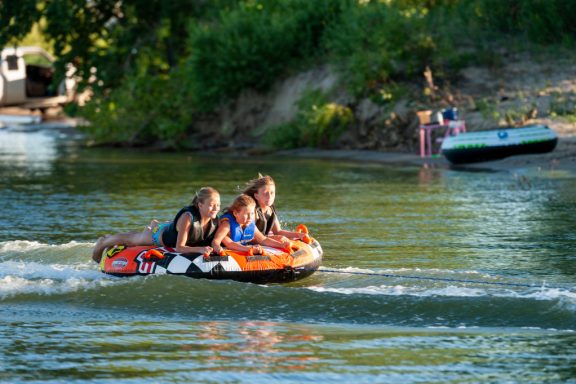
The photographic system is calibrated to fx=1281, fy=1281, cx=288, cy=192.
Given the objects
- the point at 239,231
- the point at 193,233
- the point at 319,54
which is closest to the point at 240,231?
the point at 239,231

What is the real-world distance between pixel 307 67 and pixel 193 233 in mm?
27700

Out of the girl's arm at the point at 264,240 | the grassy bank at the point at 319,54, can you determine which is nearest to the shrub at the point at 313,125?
the grassy bank at the point at 319,54

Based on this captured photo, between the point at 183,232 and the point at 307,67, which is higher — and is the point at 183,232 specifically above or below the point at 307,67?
below

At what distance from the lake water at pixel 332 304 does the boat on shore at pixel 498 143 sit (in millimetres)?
6772

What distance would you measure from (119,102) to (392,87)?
10433 millimetres

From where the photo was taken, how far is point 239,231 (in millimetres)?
14062

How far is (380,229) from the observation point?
1898 cm

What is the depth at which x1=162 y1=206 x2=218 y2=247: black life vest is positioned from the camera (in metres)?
13.9

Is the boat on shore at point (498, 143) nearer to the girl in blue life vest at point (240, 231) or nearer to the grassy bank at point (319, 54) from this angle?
the grassy bank at point (319, 54)

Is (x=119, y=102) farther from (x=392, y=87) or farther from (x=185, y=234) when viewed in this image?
(x=185, y=234)

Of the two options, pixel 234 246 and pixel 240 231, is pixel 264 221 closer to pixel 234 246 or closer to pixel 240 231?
pixel 240 231

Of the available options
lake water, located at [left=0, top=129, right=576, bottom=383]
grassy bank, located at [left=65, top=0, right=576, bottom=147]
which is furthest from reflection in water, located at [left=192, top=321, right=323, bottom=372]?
grassy bank, located at [left=65, top=0, right=576, bottom=147]

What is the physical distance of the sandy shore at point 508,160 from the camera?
93.8ft

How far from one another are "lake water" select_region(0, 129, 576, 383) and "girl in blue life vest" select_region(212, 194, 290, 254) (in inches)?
19.3
